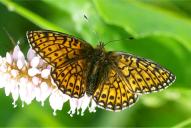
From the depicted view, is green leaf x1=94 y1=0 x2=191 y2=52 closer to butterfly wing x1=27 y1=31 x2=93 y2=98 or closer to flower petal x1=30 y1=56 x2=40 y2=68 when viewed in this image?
butterfly wing x1=27 y1=31 x2=93 y2=98

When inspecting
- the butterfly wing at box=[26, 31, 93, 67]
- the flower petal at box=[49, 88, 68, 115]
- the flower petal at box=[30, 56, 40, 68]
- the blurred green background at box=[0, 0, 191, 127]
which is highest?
the blurred green background at box=[0, 0, 191, 127]

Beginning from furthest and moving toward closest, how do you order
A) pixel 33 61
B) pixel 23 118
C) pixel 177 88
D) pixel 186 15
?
1. pixel 186 15
2. pixel 23 118
3. pixel 177 88
4. pixel 33 61

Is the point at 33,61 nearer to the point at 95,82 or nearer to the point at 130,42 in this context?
the point at 95,82

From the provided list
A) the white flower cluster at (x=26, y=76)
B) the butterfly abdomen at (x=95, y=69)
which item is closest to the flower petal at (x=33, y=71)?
the white flower cluster at (x=26, y=76)

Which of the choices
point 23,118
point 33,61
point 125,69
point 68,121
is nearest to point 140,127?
point 68,121

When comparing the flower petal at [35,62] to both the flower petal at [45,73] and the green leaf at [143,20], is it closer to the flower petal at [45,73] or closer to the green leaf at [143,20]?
the flower petal at [45,73]

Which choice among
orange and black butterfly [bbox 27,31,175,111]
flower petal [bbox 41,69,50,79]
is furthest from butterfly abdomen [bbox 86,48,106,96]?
flower petal [bbox 41,69,50,79]

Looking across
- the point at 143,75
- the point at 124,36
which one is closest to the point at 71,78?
the point at 143,75

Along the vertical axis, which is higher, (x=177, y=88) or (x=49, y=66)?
(x=177, y=88)
